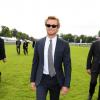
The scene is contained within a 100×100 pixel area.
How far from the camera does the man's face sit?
6.59m

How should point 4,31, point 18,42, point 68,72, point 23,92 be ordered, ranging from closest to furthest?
point 68,72 → point 23,92 → point 18,42 → point 4,31

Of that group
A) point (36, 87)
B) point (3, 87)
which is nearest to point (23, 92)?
point (3, 87)

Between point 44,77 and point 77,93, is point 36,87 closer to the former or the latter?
point 44,77

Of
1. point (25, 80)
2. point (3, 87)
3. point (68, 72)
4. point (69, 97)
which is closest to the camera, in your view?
point (68, 72)

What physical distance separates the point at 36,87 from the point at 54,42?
84 centimetres

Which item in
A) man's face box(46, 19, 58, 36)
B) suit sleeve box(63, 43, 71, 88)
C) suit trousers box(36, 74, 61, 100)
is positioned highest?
man's face box(46, 19, 58, 36)

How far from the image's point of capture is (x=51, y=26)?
6.59 m

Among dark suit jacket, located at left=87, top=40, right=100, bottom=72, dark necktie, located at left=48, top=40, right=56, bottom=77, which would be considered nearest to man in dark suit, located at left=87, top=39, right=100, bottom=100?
dark suit jacket, located at left=87, top=40, right=100, bottom=72

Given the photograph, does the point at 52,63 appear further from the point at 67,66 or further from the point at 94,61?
the point at 94,61

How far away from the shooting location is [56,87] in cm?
672

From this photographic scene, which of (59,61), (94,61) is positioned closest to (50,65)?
(59,61)

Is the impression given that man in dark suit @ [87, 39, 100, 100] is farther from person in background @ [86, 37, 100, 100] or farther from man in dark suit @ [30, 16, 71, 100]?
man in dark suit @ [30, 16, 71, 100]

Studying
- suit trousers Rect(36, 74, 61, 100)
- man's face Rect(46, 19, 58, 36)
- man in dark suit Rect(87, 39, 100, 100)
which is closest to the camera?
man's face Rect(46, 19, 58, 36)

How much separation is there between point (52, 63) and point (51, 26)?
0.62 meters
